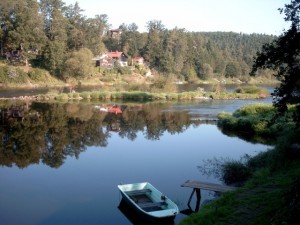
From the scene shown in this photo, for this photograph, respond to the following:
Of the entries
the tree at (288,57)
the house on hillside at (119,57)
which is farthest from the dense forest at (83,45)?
Result: the tree at (288,57)

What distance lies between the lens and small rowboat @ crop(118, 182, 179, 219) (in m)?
12.7

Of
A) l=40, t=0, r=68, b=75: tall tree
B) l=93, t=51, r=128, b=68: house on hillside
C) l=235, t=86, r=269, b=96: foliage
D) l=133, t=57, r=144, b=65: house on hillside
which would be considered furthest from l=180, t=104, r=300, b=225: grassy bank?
l=133, t=57, r=144, b=65: house on hillside

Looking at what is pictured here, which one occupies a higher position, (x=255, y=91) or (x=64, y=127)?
(x=255, y=91)

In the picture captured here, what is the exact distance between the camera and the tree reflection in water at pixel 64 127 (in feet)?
80.1

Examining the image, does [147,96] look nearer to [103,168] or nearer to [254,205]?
[103,168]

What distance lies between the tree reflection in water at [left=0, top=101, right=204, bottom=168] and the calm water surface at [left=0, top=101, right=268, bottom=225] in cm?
10

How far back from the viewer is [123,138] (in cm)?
2959

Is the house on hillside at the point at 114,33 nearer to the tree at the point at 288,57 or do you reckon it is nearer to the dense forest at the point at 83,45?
the dense forest at the point at 83,45

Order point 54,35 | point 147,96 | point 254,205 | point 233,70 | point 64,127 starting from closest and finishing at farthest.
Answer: point 254,205, point 64,127, point 147,96, point 54,35, point 233,70

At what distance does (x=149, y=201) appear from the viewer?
14609 millimetres

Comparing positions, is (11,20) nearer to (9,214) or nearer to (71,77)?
(71,77)

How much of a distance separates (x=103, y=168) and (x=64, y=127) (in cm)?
1376

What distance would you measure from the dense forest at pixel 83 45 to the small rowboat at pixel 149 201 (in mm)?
63012

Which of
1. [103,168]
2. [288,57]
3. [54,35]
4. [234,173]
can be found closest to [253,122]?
[234,173]
